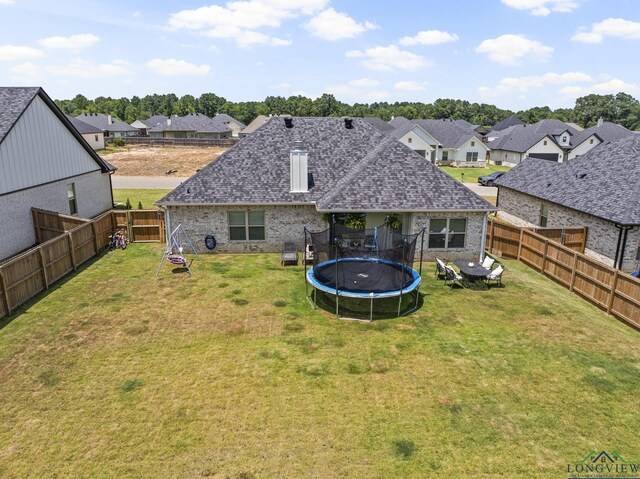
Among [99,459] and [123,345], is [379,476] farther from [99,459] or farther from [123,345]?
[123,345]

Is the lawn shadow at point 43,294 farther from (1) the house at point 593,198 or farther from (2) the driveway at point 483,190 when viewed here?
(2) the driveway at point 483,190

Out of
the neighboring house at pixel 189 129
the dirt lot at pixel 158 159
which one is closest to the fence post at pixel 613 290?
the dirt lot at pixel 158 159

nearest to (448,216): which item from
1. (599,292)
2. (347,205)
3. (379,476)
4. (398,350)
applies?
(347,205)

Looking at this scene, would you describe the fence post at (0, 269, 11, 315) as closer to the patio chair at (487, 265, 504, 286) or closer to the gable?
the gable

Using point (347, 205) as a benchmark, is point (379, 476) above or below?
below

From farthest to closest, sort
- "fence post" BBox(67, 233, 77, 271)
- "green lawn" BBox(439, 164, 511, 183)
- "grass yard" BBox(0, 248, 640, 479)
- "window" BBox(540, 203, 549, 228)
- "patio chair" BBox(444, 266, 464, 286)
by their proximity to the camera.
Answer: "green lawn" BBox(439, 164, 511, 183), "window" BBox(540, 203, 549, 228), "fence post" BBox(67, 233, 77, 271), "patio chair" BBox(444, 266, 464, 286), "grass yard" BBox(0, 248, 640, 479)

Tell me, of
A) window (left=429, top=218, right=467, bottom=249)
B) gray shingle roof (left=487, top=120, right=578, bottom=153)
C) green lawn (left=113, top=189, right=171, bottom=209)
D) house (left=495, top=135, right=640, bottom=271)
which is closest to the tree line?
gray shingle roof (left=487, top=120, right=578, bottom=153)
